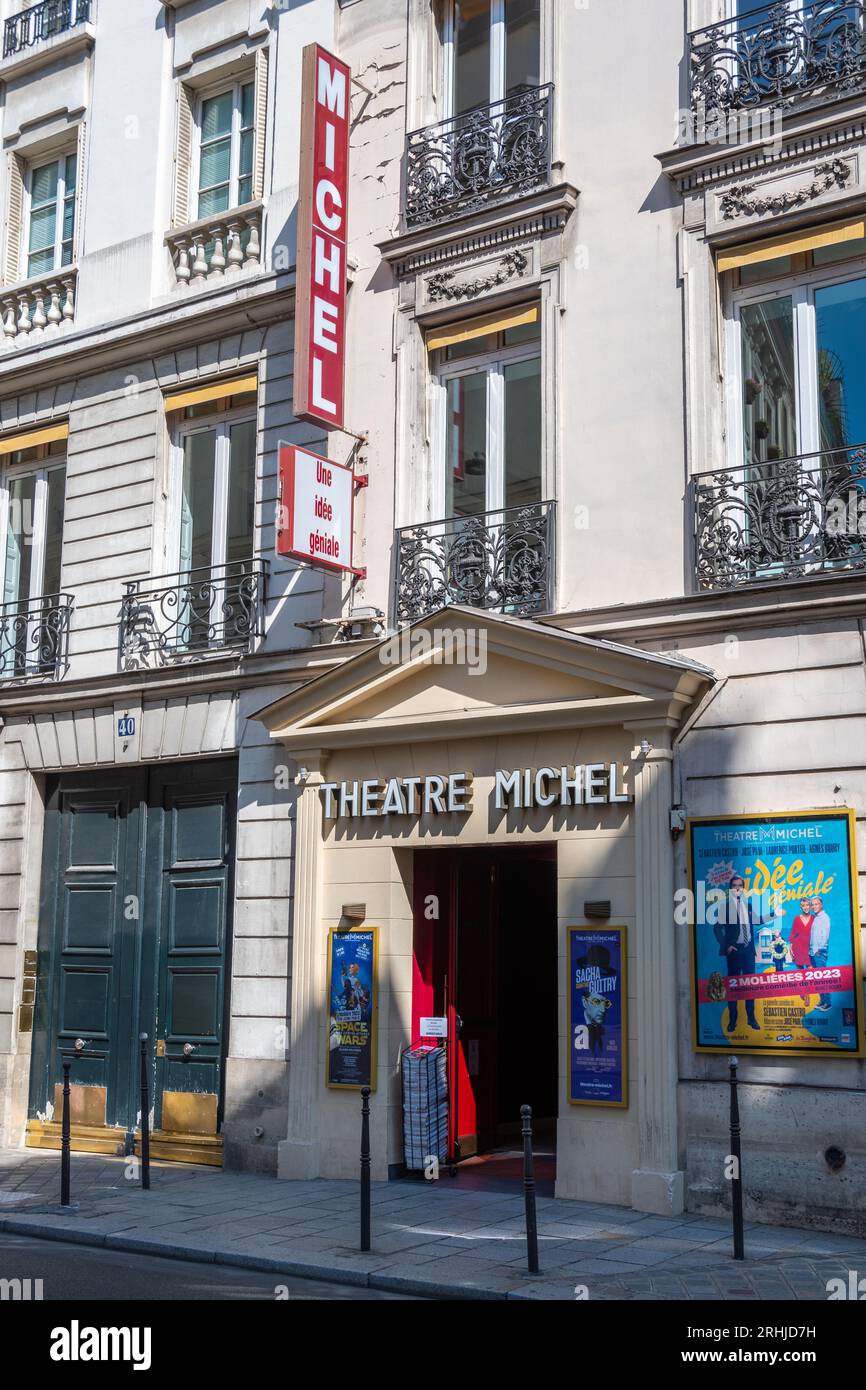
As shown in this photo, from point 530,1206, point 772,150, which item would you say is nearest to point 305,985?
point 530,1206

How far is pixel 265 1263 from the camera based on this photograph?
29.0 feet

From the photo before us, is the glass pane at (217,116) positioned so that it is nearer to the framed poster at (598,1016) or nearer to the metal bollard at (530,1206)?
the framed poster at (598,1016)

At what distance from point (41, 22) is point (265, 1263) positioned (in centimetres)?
1490

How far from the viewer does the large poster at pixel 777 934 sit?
9.87 meters

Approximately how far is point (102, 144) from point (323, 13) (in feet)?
10.7

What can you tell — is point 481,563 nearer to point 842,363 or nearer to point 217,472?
point 842,363

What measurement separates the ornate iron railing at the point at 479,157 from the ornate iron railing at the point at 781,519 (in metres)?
3.55

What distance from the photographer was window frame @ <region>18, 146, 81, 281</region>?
648 inches

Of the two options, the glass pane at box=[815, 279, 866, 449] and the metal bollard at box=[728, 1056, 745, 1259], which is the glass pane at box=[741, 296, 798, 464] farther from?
the metal bollard at box=[728, 1056, 745, 1259]

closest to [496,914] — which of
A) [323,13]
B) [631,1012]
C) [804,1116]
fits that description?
[631,1012]

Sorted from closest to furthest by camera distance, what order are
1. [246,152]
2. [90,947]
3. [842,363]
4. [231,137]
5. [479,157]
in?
[842,363]
[479,157]
[90,947]
[246,152]
[231,137]

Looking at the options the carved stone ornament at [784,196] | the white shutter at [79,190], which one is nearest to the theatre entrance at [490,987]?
the carved stone ornament at [784,196]

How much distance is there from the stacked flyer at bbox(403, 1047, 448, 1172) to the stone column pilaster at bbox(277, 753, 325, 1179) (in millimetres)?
867

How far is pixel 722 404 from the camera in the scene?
11.3 metres
